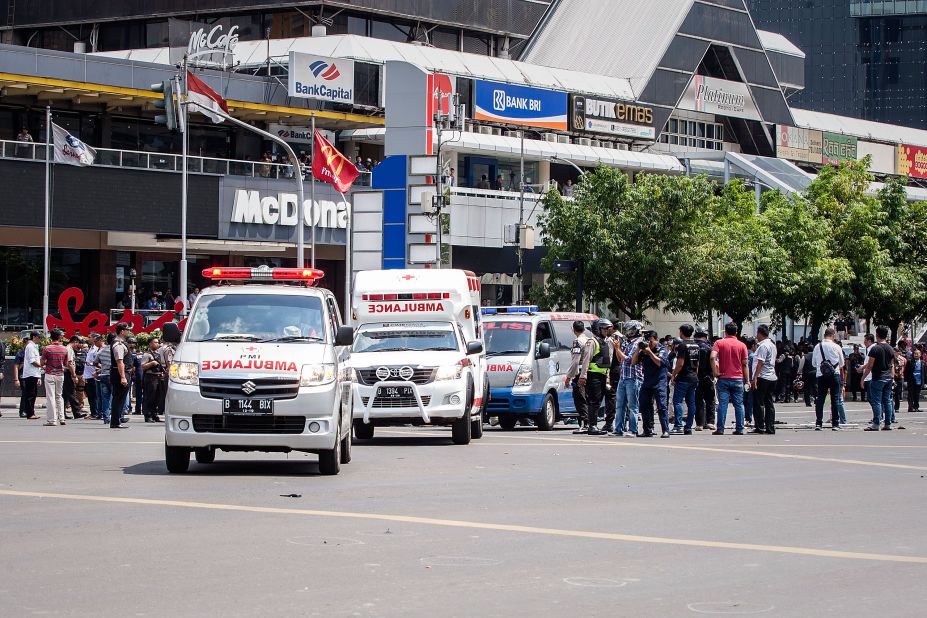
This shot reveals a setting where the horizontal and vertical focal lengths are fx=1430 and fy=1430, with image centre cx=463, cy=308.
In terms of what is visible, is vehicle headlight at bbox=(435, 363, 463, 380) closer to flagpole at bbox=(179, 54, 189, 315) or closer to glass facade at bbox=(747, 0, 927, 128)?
flagpole at bbox=(179, 54, 189, 315)

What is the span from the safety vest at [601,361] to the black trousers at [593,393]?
0.31 feet

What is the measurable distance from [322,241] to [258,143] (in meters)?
5.43

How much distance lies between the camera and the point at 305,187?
52.6 m

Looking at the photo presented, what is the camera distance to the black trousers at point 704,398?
83.5ft

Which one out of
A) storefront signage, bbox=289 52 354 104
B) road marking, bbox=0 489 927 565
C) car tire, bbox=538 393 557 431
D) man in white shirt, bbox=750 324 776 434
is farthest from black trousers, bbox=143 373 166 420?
storefront signage, bbox=289 52 354 104

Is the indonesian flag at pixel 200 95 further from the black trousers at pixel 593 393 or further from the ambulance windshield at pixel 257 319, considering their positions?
the ambulance windshield at pixel 257 319

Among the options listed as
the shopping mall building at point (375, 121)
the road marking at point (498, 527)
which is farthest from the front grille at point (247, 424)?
the shopping mall building at point (375, 121)

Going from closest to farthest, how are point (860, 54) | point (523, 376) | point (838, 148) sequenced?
point (523, 376), point (838, 148), point (860, 54)

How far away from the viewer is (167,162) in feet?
159

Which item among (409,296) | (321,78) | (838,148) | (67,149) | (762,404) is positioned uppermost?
(838,148)

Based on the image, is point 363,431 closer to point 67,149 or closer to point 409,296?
point 409,296

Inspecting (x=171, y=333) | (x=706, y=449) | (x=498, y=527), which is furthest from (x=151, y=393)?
(x=498, y=527)

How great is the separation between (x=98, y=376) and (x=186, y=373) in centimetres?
1434

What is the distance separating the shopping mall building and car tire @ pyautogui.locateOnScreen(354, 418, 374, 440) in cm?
1417
